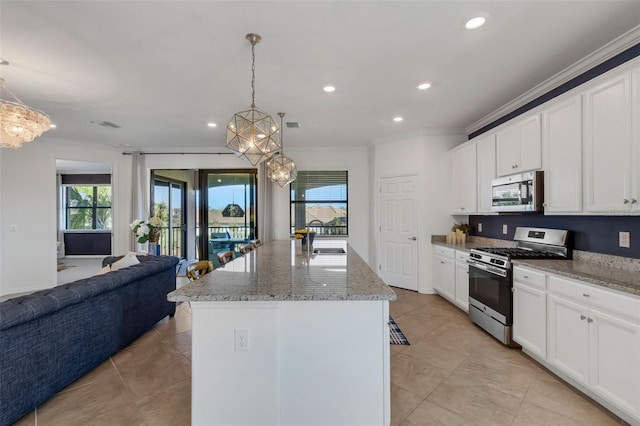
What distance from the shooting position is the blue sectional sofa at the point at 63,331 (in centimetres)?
176

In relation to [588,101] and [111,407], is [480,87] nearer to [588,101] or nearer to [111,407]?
[588,101]

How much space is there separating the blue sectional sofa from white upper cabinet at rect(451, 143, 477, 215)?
432 centimetres

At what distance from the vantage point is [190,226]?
711 cm

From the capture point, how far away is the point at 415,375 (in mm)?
2328

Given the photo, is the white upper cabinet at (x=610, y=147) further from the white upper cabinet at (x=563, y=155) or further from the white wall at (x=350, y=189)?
the white wall at (x=350, y=189)

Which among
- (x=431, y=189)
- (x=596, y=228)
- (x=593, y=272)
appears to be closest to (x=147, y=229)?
(x=431, y=189)

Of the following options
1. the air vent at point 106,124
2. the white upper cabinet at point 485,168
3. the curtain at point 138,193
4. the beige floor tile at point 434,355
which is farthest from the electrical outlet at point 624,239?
the curtain at point 138,193

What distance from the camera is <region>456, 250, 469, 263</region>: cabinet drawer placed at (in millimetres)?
3619

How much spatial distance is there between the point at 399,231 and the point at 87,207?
389 inches

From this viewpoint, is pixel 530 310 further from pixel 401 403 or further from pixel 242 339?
pixel 242 339

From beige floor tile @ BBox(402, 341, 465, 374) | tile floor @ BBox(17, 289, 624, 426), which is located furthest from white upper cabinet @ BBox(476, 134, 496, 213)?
beige floor tile @ BBox(402, 341, 465, 374)

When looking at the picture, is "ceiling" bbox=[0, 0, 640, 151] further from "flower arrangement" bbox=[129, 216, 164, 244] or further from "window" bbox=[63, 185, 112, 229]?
"window" bbox=[63, 185, 112, 229]

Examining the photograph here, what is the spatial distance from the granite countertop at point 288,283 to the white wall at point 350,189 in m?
3.52

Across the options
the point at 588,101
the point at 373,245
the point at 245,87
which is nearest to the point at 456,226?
the point at 373,245
